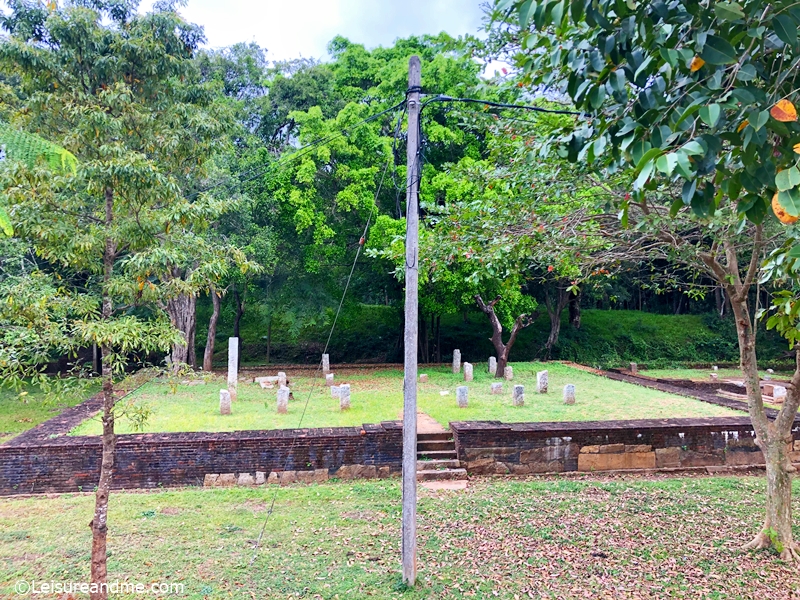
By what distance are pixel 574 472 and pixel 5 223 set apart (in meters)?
8.97

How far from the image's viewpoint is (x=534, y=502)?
766cm

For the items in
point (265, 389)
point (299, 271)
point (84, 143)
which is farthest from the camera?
point (299, 271)

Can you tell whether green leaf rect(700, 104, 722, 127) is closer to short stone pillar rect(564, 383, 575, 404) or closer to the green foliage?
the green foliage

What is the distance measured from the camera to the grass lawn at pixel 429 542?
17.5 ft

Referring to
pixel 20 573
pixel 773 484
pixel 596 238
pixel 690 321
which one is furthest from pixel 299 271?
pixel 690 321

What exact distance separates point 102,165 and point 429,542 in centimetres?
524

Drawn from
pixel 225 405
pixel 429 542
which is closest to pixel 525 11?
pixel 429 542

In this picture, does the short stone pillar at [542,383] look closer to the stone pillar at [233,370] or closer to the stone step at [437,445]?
the stone step at [437,445]

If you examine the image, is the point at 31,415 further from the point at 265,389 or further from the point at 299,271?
the point at 299,271

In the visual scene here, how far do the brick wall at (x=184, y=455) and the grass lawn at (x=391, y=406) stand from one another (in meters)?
1.97

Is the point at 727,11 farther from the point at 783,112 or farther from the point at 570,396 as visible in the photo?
the point at 570,396

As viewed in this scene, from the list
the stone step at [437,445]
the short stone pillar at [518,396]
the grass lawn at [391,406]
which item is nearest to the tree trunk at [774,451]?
the stone step at [437,445]

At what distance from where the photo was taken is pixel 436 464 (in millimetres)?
9211

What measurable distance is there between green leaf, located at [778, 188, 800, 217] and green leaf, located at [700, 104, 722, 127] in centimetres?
49
